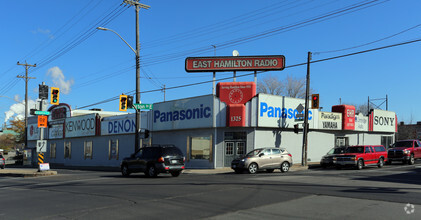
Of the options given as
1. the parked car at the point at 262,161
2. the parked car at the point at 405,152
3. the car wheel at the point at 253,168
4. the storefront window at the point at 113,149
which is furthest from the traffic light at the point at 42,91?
the parked car at the point at 405,152

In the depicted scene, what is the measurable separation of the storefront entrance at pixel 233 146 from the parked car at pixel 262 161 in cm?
467

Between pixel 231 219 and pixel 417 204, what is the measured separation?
17.3 feet

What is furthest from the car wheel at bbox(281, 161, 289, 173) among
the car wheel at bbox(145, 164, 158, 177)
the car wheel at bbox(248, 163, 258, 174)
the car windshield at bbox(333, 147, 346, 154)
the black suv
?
the car wheel at bbox(145, 164, 158, 177)

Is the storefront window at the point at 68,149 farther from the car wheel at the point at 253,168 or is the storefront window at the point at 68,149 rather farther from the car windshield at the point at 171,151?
the car wheel at the point at 253,168

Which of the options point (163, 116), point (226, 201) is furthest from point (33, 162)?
point (226, 201)

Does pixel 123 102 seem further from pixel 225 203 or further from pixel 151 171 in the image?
pixel 225 203

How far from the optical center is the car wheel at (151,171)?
20.0m

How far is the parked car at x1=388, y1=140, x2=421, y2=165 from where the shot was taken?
2853 cm

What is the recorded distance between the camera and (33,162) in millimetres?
53375

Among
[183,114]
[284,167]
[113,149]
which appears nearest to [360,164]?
[284,167]

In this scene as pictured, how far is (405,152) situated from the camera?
28500 mm

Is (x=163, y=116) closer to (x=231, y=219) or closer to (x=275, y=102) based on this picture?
(x=275, y=102)

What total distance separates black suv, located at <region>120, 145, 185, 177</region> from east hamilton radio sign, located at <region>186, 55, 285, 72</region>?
39.1 ft

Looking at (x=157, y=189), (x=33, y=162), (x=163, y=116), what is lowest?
(x=33, y=162)
